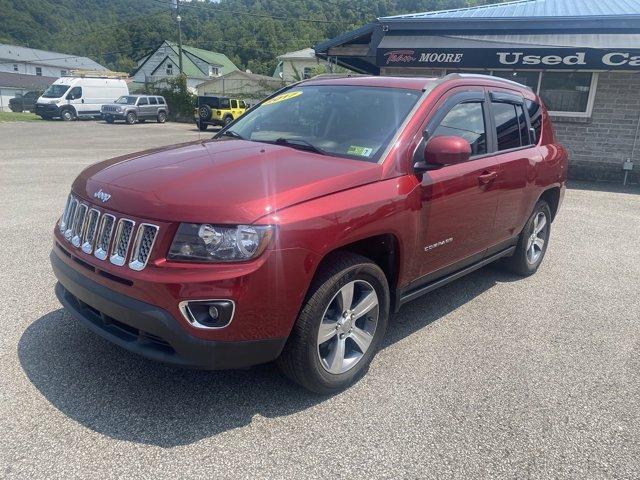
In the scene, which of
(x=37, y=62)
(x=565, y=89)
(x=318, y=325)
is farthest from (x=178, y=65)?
(x=318, y=325)

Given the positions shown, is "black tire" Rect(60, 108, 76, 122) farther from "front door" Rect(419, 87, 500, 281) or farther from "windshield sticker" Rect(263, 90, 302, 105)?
"front door" Rect(419, 87, 500, 281)

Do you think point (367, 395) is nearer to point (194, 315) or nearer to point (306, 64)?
point (194, 315)

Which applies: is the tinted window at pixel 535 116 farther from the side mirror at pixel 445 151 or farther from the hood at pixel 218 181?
the hood at pixel 218 181

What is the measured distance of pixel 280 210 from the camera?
8.91 feet

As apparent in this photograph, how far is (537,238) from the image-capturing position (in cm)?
563

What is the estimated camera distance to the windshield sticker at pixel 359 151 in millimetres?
3426

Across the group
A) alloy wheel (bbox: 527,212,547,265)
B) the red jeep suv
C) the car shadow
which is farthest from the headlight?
alloy wheel (bbox: 527,212,547,265)

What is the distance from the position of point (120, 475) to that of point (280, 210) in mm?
1463

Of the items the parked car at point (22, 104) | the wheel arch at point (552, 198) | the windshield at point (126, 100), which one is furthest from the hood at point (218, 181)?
the parked car at point (22, 104)

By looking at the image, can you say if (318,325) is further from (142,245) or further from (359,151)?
(359,151)

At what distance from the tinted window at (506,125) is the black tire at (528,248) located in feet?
2.82

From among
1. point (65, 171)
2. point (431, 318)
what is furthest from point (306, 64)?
point (431, 318)

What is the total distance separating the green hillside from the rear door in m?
51.7

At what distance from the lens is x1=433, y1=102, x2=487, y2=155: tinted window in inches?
153
